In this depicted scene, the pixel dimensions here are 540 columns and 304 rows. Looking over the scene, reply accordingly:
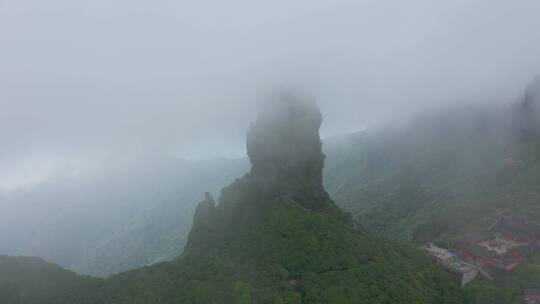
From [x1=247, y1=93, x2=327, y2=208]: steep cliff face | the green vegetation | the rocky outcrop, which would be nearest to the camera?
[x1=247, y1=93, x2=327, y2=208]: steep cliff face

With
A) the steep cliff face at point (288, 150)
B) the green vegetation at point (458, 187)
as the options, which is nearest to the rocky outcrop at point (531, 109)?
the green vegetation at point (458, 187)

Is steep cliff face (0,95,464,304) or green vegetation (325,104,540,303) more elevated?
steep cliff face (0,95,464,304)

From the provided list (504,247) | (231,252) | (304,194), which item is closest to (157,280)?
(231,252)

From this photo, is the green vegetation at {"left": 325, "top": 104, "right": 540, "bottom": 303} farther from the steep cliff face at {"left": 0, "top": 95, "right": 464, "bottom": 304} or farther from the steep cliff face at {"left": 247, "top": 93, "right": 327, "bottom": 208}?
the steep cliff face at {"left": 247, "top": 93, "right": 327, "bottom": 208}

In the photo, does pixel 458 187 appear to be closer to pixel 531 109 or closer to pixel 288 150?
pixel 531 109

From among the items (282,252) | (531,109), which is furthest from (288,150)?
(531,109)

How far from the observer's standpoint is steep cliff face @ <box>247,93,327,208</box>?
6384 centimetres

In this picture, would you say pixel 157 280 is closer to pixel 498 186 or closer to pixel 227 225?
pixel 227 225

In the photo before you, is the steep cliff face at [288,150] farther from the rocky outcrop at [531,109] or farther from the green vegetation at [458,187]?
the rocky outcrop at [531,109]

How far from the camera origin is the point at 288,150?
2547 inches

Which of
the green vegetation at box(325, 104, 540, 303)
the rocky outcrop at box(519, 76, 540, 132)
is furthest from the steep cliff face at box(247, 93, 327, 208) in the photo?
the rocky outcrop at box(519, 76, 540, 132)

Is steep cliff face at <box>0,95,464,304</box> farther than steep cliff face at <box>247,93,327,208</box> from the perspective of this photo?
No

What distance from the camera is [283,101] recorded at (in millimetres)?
67750

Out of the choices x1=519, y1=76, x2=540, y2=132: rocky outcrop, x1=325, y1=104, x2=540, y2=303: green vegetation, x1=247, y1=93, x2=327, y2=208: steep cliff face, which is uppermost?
x1=247, y1=93, x2=327, y2=208: steep cliff face
